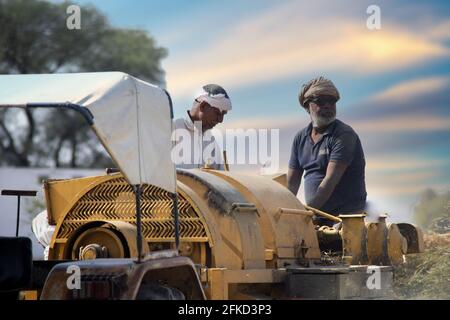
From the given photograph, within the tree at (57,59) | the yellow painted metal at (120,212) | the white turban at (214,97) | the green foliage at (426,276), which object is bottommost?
the green foliage at (426,276)

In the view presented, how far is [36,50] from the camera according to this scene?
32969 mm

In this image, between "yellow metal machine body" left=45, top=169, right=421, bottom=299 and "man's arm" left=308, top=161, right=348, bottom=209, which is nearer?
"yellow metal machine body" left=45, top=169, right=421, bottom=299

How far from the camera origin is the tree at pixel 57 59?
1232 inches

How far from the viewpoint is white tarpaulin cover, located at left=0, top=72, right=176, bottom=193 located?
7.25m

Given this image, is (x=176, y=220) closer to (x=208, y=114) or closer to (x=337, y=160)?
(x=208, y=114)

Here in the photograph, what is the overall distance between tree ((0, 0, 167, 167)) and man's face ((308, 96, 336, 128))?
18597mm

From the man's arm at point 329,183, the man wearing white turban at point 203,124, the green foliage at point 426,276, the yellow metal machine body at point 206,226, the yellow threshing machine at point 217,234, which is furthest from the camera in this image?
the green foliage at point 426,276

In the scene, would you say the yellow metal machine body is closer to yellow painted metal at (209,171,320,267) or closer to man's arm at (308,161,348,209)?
yellow painted metal at (209,171,320,267)

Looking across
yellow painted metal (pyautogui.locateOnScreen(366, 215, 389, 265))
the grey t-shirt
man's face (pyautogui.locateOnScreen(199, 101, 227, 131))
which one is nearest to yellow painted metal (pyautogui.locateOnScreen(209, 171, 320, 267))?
yellow painted metal (pyautogui.locateOnScreen(366, 215, 389, 265))

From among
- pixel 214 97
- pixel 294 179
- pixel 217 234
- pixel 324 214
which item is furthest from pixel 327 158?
pixel 217 234

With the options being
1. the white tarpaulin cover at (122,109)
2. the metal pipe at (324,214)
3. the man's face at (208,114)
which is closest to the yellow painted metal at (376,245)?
the metal pipe at (324,214)

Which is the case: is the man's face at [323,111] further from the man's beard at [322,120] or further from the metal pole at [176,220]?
the metal pole at [176,220]

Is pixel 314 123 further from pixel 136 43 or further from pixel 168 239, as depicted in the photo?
pixel 136 43

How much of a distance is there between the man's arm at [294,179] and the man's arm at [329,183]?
0.54 m
